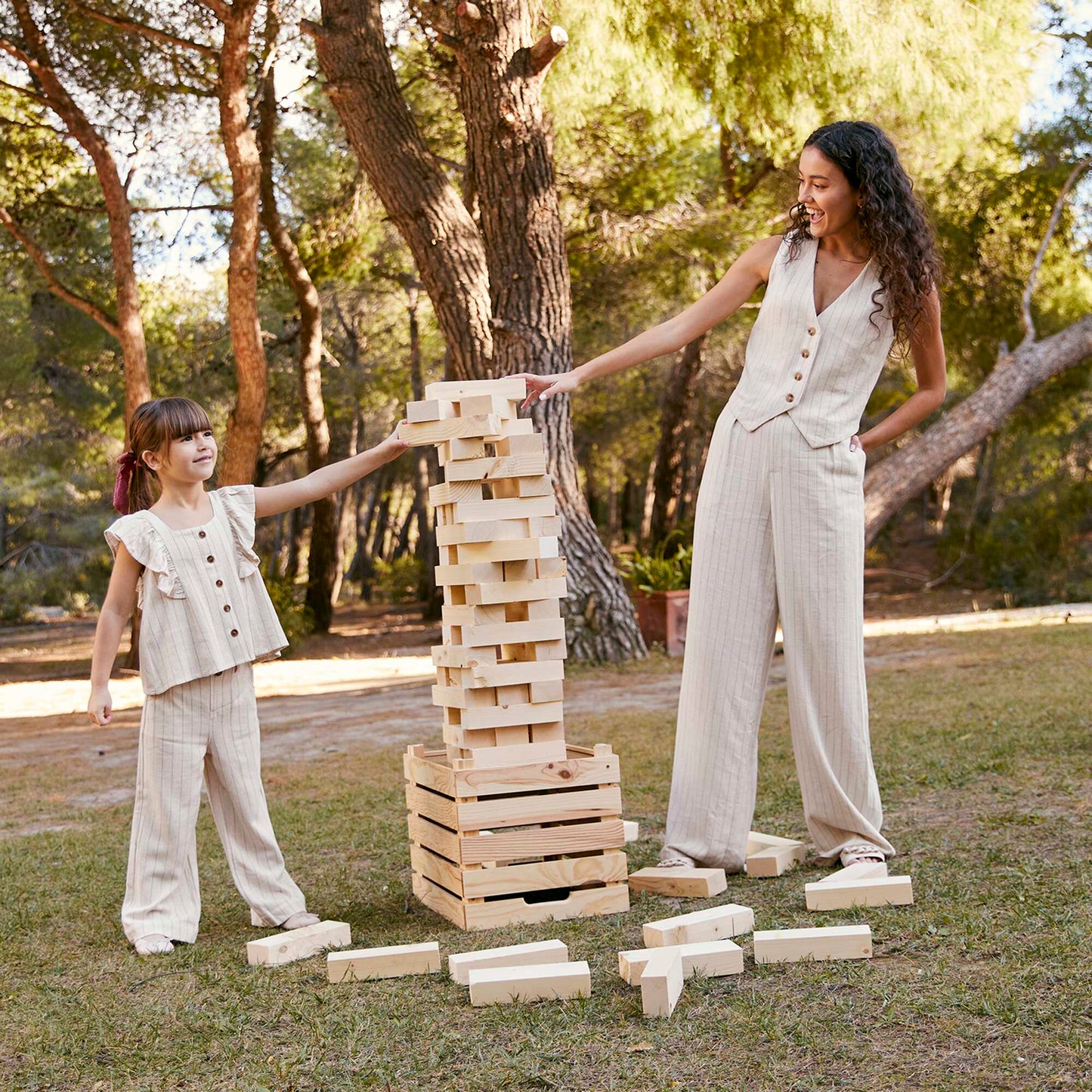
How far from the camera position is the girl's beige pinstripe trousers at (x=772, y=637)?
3.57 m

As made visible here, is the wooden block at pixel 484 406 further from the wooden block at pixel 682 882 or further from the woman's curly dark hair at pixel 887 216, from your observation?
the wooden block at pixel 682 882

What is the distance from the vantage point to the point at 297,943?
3197mm

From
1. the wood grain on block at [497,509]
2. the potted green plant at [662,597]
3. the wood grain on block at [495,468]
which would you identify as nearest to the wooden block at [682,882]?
the wood grain on block at [497,509]

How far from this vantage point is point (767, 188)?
1622cm

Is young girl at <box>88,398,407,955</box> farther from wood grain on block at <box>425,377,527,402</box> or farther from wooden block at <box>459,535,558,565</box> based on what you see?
wooden block at <box>459,535,558,565</box>

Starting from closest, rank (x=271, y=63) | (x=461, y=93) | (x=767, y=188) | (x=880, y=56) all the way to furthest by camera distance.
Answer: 1. (x=461, y=93)
2. (x=880, y=56)
3. (x=271, y=63)
4. (x=767, y=188)

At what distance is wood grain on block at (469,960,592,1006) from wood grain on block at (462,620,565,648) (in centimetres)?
108

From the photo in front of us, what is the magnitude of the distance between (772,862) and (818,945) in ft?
2.85

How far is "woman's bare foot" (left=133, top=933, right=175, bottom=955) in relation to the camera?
3328mm

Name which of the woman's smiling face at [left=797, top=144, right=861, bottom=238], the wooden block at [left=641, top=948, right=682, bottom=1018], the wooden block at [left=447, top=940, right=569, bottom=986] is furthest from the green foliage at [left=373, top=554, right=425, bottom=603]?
the wooden block at [left=641, top=948, right=682, bottom=1018]

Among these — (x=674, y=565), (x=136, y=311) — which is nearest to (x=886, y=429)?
(x=674, y=565)

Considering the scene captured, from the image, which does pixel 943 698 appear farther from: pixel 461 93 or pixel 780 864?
pixel 461 93

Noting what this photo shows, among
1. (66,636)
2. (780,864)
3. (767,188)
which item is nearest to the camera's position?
(780,864)

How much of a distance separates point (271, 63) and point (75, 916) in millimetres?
Answer: 12626
